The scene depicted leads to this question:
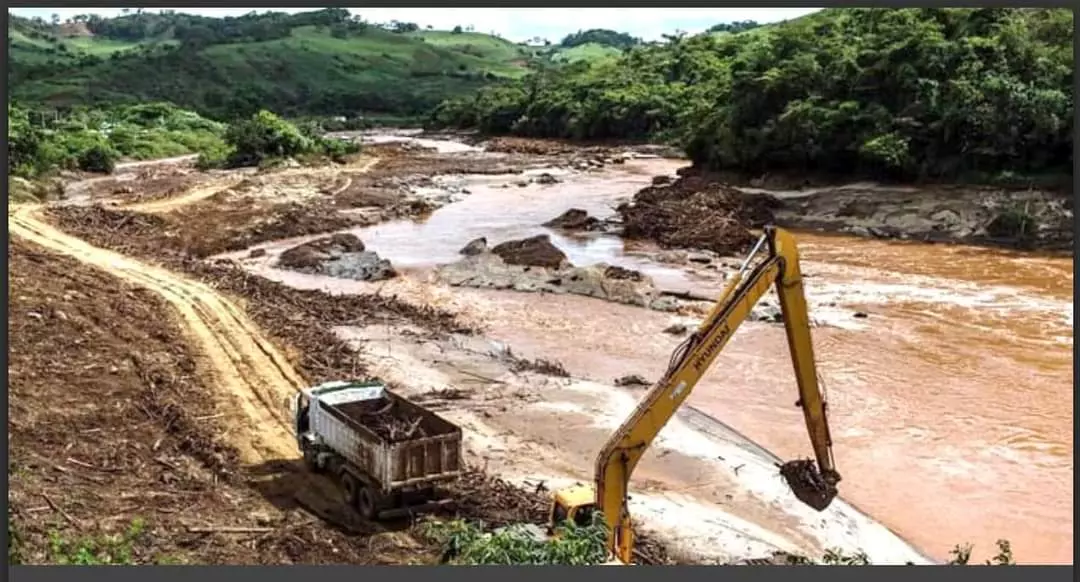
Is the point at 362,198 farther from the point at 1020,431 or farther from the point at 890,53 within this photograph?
the point at 1020,431

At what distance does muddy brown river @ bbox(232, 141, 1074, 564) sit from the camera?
14594mm

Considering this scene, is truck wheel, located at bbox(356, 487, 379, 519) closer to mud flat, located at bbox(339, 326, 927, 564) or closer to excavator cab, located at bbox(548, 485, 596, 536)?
mud flat, located at bbox(339, 326, 927, 564)

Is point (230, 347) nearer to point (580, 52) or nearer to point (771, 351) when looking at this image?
point (771, 351)

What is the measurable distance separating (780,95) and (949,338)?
2024 cm

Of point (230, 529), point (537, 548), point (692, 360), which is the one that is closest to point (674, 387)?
point (692, 360)

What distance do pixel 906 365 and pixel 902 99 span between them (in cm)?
1946

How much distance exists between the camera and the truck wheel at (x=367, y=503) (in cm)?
1249

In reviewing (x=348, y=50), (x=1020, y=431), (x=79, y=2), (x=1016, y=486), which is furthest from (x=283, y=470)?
(x=348, y=50)

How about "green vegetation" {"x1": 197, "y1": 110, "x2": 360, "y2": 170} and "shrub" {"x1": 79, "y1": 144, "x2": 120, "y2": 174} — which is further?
"green vegetation" {"x1": 197, "y1": 110, "x2": 360, "y2": 170}

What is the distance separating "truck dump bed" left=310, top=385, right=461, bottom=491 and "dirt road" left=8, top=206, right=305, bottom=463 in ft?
5.18

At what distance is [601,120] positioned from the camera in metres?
72.2

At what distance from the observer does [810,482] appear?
11.5 metres

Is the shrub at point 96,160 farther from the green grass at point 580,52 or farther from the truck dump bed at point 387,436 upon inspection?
the green grass at point 580,52

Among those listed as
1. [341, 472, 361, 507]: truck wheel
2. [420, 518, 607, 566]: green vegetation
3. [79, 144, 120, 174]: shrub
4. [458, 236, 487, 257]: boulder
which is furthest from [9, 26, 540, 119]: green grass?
[420, 518, 607, 566]: green vegetation
